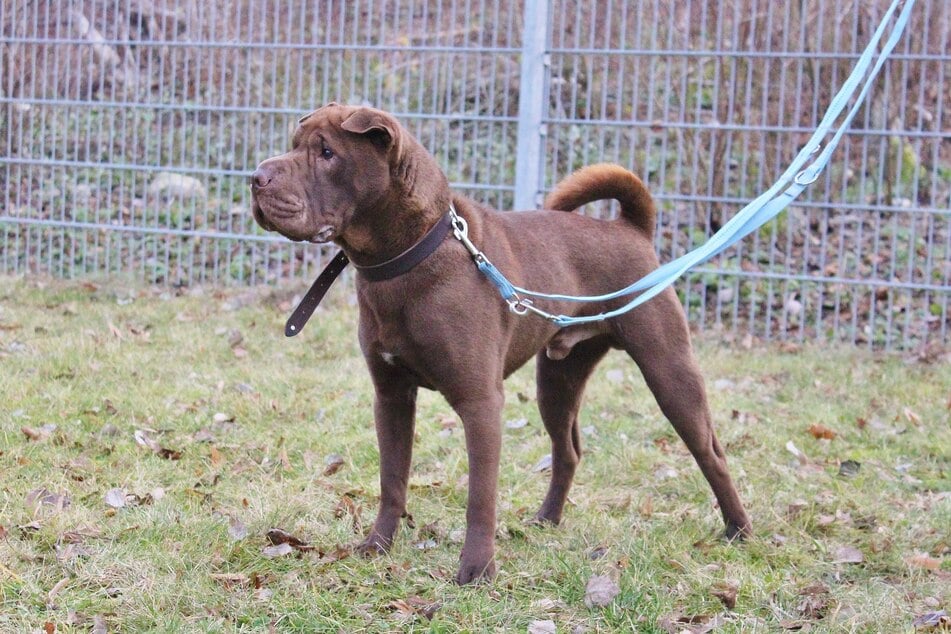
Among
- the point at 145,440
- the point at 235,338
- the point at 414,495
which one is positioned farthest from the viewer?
the point at 235,338

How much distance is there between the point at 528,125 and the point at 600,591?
4.68 metres

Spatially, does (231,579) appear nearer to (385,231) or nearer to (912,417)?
(385,231)

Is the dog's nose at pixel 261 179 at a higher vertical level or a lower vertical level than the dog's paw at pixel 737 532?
higher

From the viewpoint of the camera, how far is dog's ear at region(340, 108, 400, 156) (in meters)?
3.17

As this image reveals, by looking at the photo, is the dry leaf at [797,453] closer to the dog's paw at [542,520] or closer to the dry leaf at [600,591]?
the dog's paw at [542,520]

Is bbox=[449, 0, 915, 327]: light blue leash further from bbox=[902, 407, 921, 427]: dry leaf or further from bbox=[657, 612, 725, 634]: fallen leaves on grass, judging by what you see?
bbox=[902, 407, 921, 427]: dry leaf

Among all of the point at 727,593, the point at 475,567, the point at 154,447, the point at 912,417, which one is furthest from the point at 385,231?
the point at 912,417

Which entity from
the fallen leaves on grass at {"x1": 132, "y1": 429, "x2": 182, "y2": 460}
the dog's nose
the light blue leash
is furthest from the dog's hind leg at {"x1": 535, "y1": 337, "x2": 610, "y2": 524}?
the fallen leaves on grass at {"x1": 132, "y1": 429, "x2": 182, "y2": 460}

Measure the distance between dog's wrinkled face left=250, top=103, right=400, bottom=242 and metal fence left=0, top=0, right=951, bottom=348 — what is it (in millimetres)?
4298

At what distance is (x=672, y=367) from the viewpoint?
3918 millimetres

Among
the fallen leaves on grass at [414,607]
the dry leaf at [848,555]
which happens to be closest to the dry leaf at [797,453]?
the dry leaf at [848,555]

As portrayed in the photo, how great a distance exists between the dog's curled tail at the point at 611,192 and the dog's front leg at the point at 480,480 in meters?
1.07

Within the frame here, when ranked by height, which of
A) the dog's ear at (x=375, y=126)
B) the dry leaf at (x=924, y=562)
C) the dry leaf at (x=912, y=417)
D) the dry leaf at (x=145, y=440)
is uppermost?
the dog's ear at (x=375, y=126)

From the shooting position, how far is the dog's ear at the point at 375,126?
125 inches
